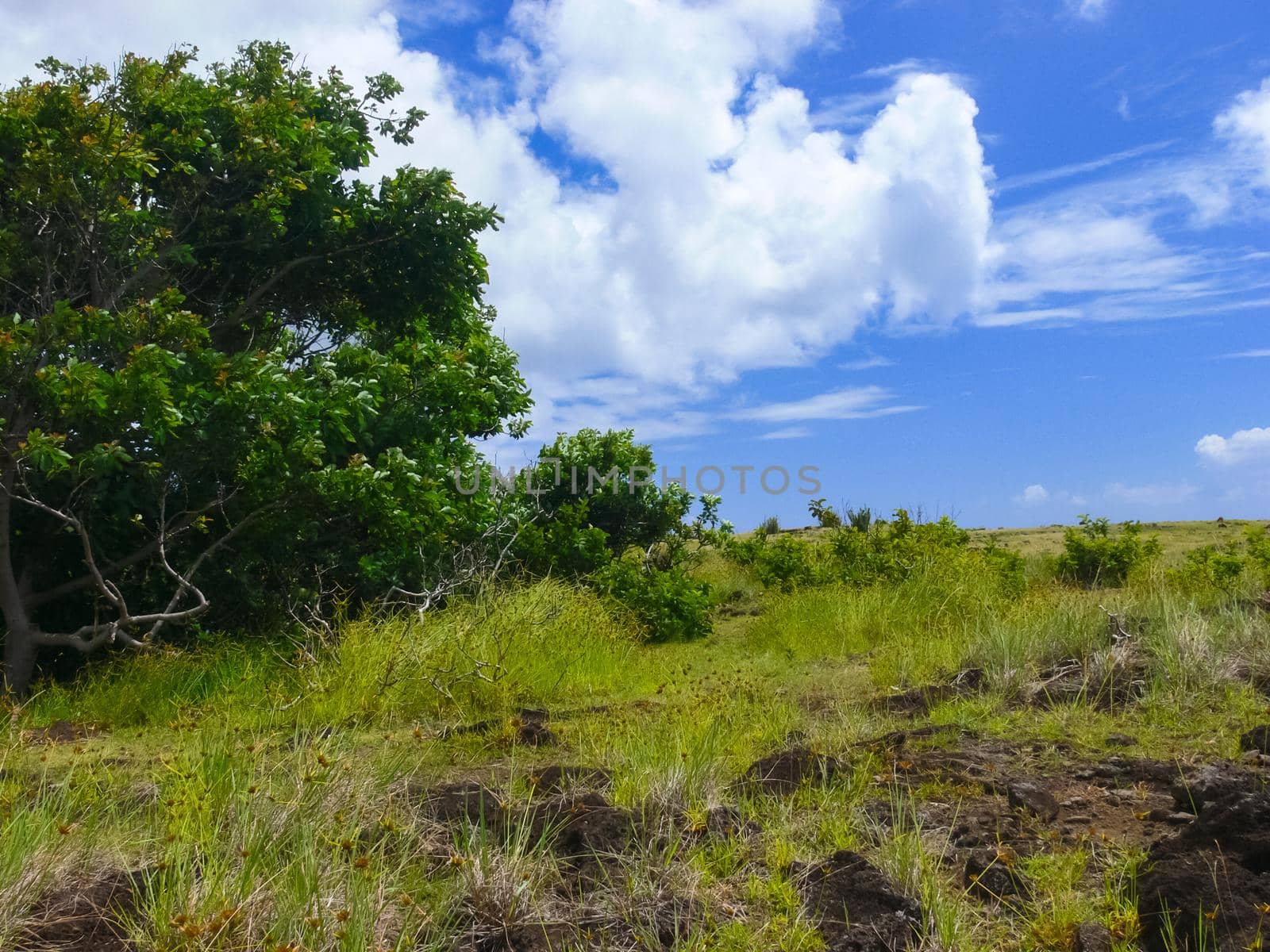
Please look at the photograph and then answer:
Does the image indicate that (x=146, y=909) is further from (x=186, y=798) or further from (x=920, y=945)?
(x=920, y=945)

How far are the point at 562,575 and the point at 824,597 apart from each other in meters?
3.46

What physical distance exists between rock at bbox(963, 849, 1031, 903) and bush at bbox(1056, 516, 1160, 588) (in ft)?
34.8

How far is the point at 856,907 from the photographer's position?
3643 mm

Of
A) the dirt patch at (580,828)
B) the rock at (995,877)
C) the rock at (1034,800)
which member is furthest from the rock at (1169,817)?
the dirt patch at (580,828)

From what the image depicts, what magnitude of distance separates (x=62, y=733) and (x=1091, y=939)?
653 centimetres

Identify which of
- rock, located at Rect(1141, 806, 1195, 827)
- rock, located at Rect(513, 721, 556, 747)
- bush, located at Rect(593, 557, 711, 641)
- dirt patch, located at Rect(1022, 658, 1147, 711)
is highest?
bush, located at Rect(593, 557, 711, 641)

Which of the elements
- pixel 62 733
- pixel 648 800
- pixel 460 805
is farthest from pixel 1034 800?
pixel 62 733

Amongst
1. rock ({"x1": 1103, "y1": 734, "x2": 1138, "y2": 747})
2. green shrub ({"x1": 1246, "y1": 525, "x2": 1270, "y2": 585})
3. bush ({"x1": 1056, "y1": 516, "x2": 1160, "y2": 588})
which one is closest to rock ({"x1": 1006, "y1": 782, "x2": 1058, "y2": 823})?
rock ({"x1": 1103, "y1": 734, "x2": 1138, "y2": 747})

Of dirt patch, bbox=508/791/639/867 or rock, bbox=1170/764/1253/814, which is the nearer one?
dirt patch, bbox=508/791/639/867

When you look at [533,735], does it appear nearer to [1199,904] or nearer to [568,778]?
[568,778]

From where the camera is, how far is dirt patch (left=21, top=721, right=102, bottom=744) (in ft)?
21.9

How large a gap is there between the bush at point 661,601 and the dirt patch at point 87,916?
8862mm

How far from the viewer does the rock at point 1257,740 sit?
5477 millimetres

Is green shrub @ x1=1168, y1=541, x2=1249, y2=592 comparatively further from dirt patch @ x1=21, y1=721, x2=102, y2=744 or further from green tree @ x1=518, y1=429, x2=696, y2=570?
dirt patch @ x1=21, y1=721, x2=102, y2=744
